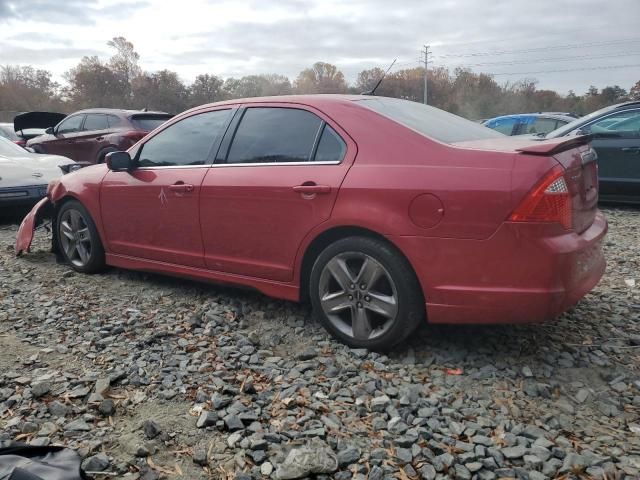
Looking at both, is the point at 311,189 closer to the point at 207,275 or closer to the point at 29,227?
the point at 207,275

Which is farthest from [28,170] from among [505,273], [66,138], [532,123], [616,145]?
[532,123]

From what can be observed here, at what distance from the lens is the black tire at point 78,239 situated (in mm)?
4875

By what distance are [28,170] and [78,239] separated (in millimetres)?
3107

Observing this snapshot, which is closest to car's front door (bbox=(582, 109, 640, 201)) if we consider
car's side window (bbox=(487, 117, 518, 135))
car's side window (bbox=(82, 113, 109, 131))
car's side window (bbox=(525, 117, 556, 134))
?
car's side window (bbox=(525, 117, 556, 134))

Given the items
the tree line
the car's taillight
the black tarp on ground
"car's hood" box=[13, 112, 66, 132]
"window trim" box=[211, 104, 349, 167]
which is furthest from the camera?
the tree line

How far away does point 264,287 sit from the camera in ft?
12.2

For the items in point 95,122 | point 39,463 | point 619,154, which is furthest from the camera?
point 95,122

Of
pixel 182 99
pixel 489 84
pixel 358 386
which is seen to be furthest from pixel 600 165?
pixel 489 84

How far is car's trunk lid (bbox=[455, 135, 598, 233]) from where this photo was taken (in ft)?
9.35

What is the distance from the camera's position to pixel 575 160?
9.79 ft

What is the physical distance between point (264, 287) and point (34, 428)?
1.61m

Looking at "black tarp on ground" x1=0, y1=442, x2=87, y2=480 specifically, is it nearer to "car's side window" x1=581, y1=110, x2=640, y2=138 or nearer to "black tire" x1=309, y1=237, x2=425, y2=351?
"black tire" x1=309, y1=237, x2=425, y2=351

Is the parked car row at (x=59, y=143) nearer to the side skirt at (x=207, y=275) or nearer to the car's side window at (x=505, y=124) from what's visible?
the side skirt at (x=207, y=275)

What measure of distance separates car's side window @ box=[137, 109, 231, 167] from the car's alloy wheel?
1425 mm
